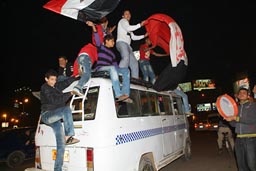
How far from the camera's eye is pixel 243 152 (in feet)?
16.9

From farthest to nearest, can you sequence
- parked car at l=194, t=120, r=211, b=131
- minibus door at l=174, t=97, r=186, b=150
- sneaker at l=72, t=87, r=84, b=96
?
parked car at l=194, t=120, r=211, b=131 → minibus door at l=174, t=97, r=186, b=150 → sneaker at l=72, t=87, r=84, b=96

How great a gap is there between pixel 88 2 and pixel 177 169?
5.99 m

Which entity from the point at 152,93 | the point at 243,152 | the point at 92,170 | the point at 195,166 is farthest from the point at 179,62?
the point at 195,166

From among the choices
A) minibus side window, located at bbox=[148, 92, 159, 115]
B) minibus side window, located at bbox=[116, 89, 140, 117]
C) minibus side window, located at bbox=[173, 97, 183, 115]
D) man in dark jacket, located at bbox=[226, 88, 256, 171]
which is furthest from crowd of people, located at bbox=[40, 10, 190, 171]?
man in dark jacket, located at bbox=[226, 88, 256, 171]

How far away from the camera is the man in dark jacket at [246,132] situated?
4961mm

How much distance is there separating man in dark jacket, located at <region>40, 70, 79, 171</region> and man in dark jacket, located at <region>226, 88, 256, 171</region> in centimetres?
345

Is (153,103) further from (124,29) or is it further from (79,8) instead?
(79,8)

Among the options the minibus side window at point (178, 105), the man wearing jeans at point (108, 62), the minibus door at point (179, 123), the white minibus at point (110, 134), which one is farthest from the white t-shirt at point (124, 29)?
the minibus door at point (179, 123)

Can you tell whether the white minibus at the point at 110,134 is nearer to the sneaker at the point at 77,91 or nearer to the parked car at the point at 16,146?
the sneaker at the point at 77,91

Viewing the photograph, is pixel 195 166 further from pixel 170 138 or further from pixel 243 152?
pixel 243 152

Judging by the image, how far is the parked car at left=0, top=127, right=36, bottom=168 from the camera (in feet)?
32.3

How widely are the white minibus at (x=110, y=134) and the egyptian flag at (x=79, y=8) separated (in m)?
1.63

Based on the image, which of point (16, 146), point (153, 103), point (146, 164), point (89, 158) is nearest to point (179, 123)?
point (153, 103)

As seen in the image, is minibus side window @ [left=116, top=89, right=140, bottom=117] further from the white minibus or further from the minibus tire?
the minibus tire
